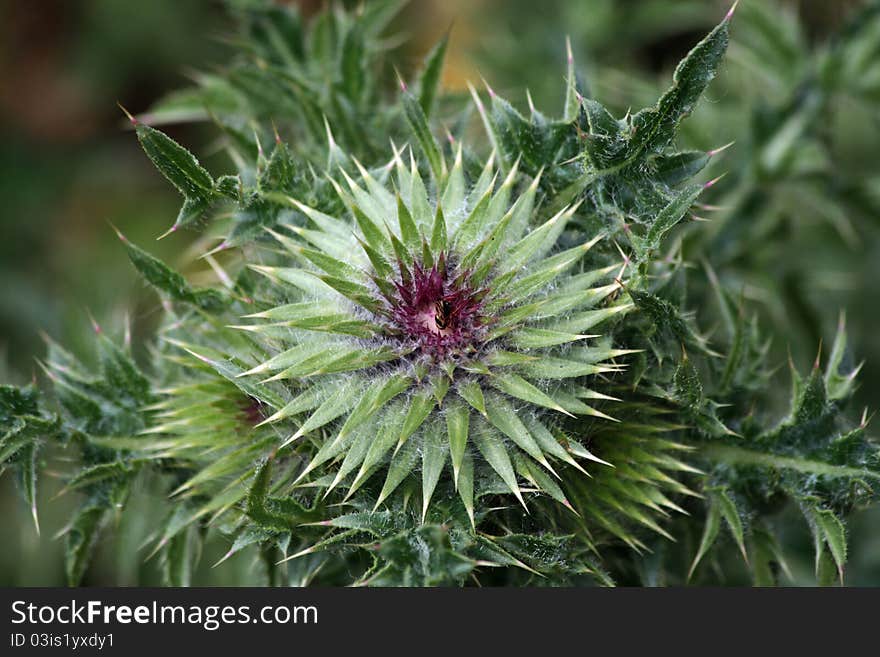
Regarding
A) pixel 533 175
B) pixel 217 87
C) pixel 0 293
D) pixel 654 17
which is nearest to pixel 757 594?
pixel 533 175

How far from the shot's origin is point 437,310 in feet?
9.05

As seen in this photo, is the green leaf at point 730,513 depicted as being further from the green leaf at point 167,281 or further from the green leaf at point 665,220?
the green leaf at point 167,281

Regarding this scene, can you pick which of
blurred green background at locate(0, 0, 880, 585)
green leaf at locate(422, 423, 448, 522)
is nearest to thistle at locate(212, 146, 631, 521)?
green leaf at locate(422, 423, 448, 522)

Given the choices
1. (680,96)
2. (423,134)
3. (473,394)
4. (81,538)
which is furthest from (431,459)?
(81,538)

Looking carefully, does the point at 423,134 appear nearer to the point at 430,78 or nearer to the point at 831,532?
the point at 430,78

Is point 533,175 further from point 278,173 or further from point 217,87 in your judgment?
point 217,87

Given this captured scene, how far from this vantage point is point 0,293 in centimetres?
666

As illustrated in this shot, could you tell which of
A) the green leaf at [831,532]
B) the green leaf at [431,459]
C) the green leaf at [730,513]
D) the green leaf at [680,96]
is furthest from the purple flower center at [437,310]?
the green leaf at [831,532]

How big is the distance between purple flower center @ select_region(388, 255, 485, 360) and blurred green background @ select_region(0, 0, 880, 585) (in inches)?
71.8

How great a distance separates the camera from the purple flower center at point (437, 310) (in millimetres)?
2771

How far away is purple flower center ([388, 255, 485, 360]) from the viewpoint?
2.77m

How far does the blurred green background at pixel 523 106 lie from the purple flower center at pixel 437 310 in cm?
182

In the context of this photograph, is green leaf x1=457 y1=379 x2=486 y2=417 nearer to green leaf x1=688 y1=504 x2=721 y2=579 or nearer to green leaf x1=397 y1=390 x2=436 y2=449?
green leaf x1=397 y1=390 x2=436 y2=449

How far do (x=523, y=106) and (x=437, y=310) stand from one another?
3.09 metres
